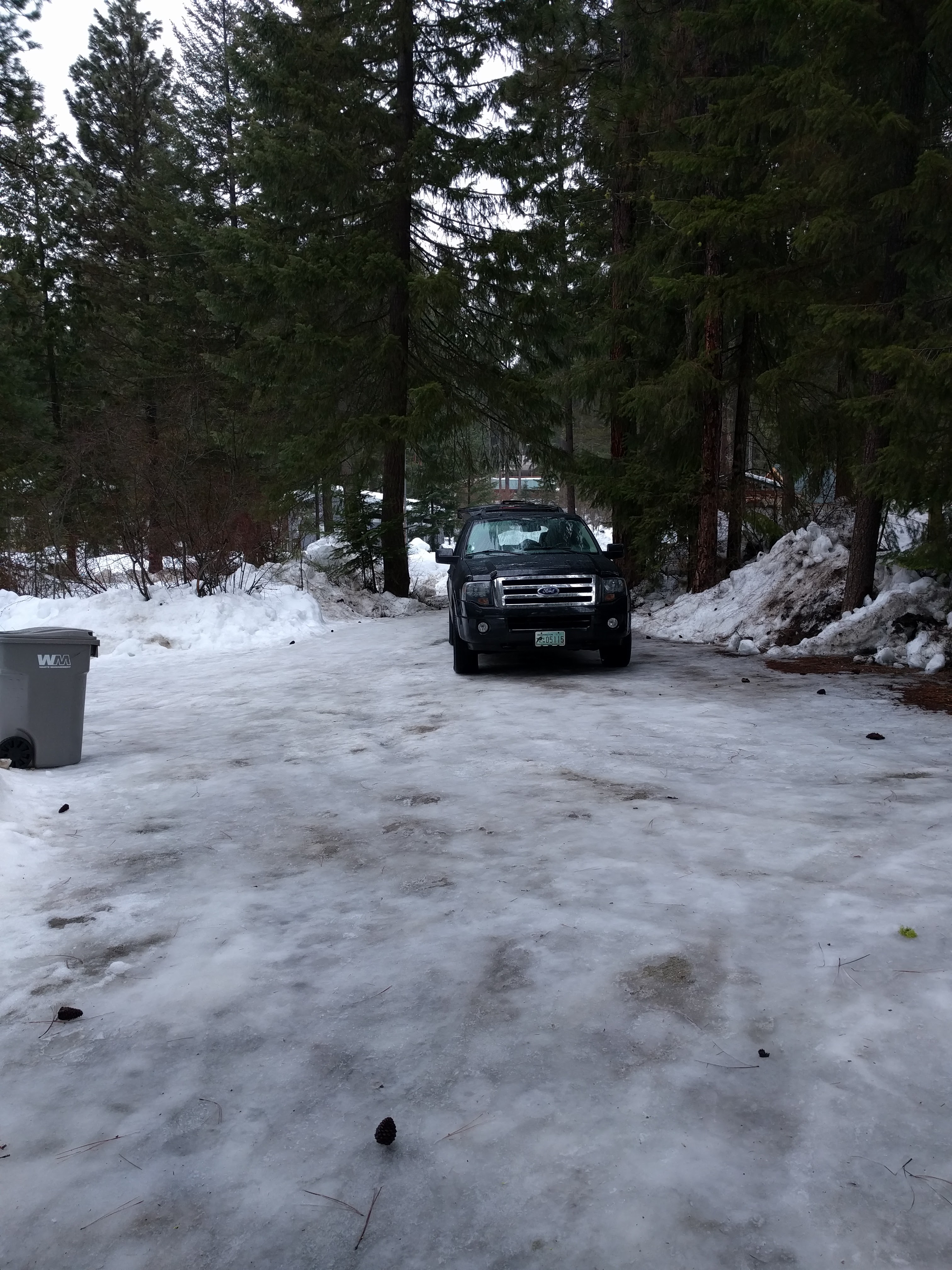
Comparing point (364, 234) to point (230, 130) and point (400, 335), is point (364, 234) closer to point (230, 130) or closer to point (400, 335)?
point (400, 335)

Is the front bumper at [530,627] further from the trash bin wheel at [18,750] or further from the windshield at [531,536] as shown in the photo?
the trash bin wheel at [18,750]

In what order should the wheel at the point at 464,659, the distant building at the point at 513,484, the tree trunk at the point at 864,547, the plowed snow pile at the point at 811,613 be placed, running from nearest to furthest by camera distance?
the wheel at the point at 464,659
the plowed snow pile at the point at 811,613
the tree trunk at the point at 864,547
the distant building at the point at 513,484

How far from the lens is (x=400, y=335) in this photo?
18.9 m

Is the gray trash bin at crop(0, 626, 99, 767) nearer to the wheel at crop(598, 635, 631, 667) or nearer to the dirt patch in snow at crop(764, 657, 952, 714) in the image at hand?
the wheel at crop(598, 635, 631, 667)

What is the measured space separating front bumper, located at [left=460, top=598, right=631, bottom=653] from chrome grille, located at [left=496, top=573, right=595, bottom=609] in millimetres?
88

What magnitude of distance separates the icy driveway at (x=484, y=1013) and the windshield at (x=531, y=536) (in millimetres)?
4990

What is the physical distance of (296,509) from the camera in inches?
806

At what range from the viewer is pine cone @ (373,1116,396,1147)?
2.40m

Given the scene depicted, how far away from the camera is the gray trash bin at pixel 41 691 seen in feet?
20.0

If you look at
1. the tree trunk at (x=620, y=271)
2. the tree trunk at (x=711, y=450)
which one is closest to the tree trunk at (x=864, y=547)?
the tree trunk at (x=711, y=450)

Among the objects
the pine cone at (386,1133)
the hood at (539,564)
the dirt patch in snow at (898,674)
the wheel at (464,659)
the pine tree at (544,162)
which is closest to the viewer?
the pine cone at (386,1133)

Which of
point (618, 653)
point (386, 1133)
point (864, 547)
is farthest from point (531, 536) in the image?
point (386, 1133)

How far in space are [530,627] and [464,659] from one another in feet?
3.11

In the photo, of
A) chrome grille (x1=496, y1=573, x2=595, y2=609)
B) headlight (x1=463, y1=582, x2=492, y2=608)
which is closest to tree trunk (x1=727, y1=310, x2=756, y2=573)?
chrome grille (x1=496, y1=573, x2=595, y2=609)
